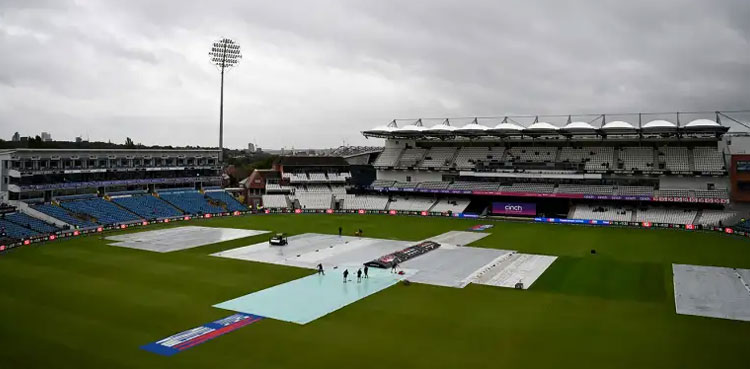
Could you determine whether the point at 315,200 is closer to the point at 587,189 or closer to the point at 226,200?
the point at 226,200

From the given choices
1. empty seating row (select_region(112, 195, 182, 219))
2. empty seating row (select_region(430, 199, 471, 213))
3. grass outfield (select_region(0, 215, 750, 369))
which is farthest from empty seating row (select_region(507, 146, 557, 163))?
empty seating row (select_region(112, 195, 182, 219))

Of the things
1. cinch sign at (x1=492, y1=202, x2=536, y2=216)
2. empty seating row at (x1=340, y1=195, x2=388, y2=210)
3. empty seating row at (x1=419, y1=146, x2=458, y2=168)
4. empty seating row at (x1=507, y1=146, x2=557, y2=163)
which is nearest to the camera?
cinch sign at (x1=492, y1=202, x2=536, y2=216)

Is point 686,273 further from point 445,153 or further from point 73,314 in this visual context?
point 445,153

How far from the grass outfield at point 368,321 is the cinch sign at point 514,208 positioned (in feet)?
98.0

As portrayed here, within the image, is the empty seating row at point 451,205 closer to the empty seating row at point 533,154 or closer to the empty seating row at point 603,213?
the empty seating row at point 533,154

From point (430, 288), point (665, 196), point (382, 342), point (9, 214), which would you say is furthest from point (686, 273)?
point (9, 214)

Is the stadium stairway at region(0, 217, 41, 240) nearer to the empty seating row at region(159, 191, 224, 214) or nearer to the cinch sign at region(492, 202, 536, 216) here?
the empty seating row at region(159, 191, 224, 214)

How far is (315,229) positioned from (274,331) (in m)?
34.5

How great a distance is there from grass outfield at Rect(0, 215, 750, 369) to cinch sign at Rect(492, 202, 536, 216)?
1176 inches

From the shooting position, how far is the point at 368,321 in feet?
78.6

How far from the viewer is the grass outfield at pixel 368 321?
19.3 m

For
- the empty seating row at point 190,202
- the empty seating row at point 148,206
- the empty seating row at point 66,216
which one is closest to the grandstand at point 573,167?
the empty seating row at point 190,202

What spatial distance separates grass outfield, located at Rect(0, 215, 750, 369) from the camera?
63.3ft

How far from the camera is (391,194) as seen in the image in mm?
82125
